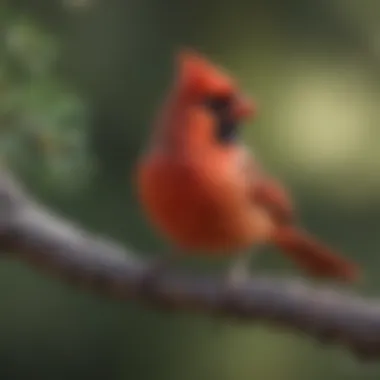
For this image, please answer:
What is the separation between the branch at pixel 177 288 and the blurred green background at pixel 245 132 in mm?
507

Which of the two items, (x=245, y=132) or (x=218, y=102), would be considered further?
(x=245, y=132)

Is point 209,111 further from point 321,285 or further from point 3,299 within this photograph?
point 3,299

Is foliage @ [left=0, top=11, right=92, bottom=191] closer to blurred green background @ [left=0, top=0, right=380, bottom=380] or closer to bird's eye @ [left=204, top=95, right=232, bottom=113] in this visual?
bird's eye @ [left=204, top=95, right=232, bottom=113]

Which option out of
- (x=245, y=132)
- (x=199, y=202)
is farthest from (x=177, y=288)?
(x=245, y=132)

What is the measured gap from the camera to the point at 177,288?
1215mm

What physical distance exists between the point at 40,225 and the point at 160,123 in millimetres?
96

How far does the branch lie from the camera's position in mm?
1168

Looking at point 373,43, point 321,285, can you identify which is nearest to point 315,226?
point 373,43

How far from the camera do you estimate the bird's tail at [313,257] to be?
Answer: 1.27 meters

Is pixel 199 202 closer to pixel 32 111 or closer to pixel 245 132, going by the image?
pixel 32 111

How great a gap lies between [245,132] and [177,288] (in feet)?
1.92

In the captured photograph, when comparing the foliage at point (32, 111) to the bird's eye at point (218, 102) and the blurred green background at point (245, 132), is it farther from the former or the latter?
the blurred green background at point (245, 132)

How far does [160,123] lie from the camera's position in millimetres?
1250

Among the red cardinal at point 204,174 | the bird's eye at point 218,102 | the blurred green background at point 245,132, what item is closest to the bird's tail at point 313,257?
the red cardinal at point 204,174
